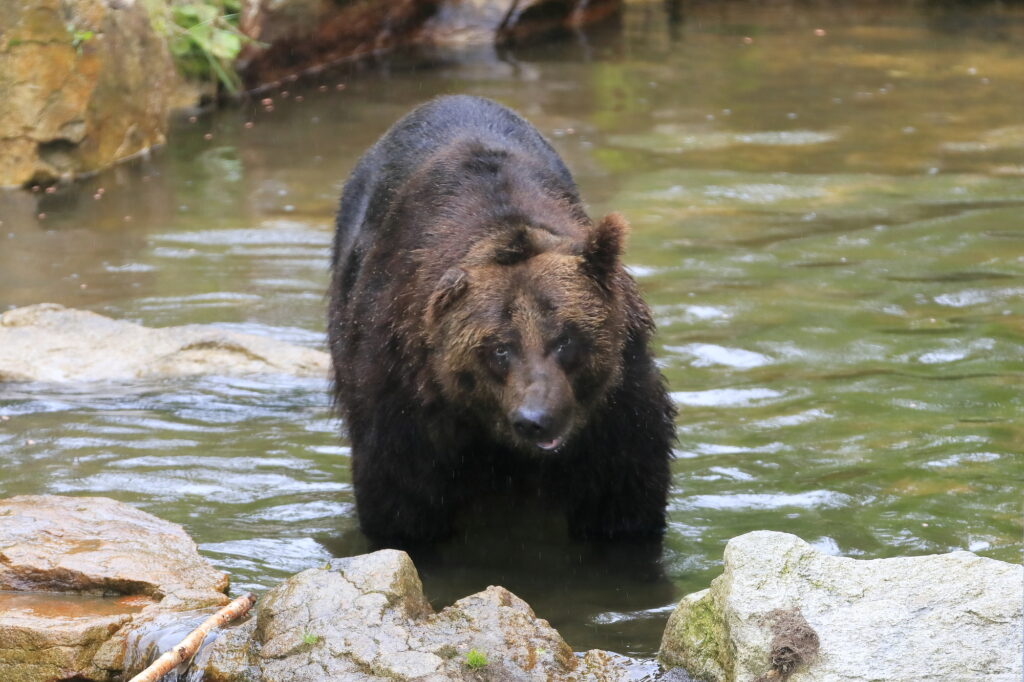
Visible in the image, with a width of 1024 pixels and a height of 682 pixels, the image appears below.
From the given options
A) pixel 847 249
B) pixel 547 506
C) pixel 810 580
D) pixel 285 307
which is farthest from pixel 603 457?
pixel 847 249

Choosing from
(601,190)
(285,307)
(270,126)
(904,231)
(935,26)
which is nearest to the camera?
(285,307)

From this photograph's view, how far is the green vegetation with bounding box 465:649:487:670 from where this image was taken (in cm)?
441

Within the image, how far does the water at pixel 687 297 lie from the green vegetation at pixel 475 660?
76 cm

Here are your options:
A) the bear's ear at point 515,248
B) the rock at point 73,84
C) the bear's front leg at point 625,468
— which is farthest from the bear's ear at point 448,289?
the rock at point 73,84

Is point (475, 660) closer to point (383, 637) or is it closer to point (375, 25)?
point (383, 637)

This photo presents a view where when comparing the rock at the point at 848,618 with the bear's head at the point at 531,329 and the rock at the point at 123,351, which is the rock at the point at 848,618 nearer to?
the bear's head at the point at 531,329

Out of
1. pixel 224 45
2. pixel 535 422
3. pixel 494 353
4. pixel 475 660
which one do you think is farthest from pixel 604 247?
pixel 224 45

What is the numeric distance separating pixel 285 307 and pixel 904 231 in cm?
454

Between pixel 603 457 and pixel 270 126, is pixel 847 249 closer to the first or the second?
pixel 603 457

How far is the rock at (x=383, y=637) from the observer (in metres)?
4.42

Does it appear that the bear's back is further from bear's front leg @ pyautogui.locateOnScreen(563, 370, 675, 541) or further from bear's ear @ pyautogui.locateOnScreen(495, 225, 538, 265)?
bear's front leg @ pyautogui.locateOnScreen(563, 370, 675, 541)

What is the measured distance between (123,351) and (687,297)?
3583 millimetres

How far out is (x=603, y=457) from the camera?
5539 millimetres

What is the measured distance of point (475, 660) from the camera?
4410mm
